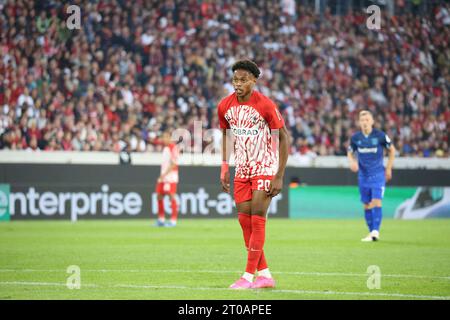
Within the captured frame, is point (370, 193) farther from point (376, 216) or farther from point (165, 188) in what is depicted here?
point (165, 188)

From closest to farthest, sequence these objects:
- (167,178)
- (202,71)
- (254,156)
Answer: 1. (254,156)
2. (167,178)
3. (202,71)

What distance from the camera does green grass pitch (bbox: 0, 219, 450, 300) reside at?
9773 mm

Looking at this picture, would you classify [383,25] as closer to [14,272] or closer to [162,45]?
[162,45]

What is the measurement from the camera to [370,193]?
1933cm

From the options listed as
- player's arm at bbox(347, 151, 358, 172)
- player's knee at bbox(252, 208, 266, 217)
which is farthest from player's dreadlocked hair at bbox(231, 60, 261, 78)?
player's arm at bbox(347, 151, 358, 172)

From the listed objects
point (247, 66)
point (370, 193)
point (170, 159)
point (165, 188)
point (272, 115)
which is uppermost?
point (247, 66)

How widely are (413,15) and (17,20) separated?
51.3ft

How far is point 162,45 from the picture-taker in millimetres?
31547

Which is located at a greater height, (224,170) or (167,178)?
(224,170)

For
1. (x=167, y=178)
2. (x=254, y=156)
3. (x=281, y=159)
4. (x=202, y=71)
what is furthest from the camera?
(x=202, y=71)

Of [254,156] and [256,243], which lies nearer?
[256,243]

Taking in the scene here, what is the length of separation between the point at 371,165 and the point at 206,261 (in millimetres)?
6357

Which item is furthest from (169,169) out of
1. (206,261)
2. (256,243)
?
(256,243)
